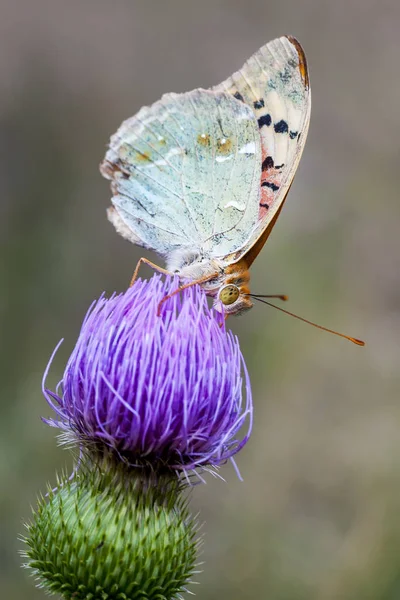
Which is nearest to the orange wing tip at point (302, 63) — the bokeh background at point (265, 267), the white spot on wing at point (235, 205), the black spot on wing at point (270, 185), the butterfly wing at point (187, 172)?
the butterfly wing at point (187, 172)

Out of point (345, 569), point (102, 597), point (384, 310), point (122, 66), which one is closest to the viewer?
point (102, 597)

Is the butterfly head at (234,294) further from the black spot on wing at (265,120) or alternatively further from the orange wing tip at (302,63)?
the orange wing tip at (302,63)

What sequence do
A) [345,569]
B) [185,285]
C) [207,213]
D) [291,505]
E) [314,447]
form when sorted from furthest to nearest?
[314,447] → [291,505] → [345,569] → [207,213] → [185,285]

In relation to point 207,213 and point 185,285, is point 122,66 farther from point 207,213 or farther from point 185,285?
point 185,285

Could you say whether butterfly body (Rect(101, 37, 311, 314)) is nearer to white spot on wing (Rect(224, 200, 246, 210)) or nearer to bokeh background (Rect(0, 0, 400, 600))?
white spot on wing (Rect(224, 200, 246, 210))

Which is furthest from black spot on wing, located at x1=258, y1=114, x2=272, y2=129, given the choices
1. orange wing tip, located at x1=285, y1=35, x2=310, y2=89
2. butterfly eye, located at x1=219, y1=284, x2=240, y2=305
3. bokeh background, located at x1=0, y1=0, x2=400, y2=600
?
bokeh background, located at x1=0, y1=0, x2=400, y2=600

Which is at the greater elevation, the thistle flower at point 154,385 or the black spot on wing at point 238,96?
the black spot on wing at point 238,96

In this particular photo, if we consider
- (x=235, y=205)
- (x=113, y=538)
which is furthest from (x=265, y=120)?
(x=113, y=538)

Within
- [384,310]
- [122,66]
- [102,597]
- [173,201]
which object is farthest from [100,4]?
[102,597]
